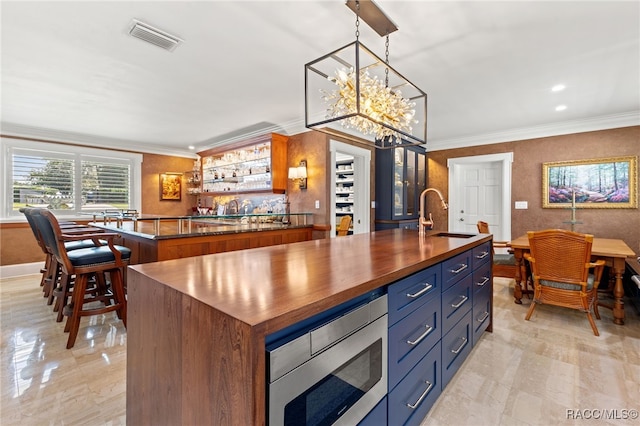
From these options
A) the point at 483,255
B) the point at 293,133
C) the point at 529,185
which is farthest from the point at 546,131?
the point at 293,133

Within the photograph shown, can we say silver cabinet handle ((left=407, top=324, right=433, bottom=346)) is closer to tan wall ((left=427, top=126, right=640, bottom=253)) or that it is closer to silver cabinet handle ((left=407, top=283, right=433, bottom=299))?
silver cabinet handle ((left=407, top=283, right=433, bottom=299))

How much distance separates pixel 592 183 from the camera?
181 inches

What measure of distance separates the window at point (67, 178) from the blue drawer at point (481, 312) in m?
6.38

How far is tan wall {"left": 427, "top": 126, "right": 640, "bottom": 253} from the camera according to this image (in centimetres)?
434

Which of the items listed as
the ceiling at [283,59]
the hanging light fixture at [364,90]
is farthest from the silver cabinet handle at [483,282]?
the ceiling at [283,59]

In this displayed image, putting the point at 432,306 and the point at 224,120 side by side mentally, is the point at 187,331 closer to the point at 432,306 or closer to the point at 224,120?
the point at 432,306

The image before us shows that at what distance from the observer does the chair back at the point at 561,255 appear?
2600 mm

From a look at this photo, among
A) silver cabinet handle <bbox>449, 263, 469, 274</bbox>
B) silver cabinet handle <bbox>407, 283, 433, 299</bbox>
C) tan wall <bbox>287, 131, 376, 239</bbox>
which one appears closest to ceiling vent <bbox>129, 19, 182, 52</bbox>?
tan wall <bbox>287, 131, 376, 239</bbox>

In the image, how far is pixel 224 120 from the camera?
14.8ft

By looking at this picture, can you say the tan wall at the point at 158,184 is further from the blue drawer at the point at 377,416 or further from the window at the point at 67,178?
the blue drawer at the point at 377,416

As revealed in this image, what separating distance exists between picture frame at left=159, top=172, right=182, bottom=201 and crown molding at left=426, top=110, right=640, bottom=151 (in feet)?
18.5

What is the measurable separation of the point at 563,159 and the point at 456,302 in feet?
14.8

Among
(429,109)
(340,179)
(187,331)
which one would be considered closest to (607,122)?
(429,109)

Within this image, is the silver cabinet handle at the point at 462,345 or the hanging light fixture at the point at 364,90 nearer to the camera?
the hanging light fixture at the point at 364,90
